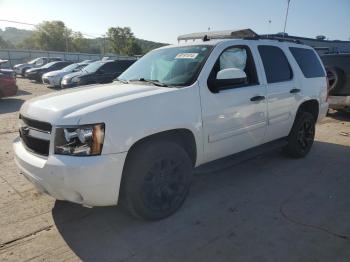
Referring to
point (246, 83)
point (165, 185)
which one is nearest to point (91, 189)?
point (165, 185)

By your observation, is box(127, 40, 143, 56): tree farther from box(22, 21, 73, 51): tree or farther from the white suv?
the white suv

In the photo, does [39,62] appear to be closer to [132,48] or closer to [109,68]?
[109,68]

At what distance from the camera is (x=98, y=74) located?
48.8 ft

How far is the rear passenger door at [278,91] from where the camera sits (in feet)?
15.3

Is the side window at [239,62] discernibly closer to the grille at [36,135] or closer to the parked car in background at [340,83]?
the grille at [36,135]

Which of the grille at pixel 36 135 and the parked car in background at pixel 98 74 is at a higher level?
the grille at pixel 36 135

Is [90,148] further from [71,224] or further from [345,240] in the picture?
[345,240]

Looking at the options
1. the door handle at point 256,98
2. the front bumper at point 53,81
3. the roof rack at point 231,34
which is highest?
the roof rack at point 231,34

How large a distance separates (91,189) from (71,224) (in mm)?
786

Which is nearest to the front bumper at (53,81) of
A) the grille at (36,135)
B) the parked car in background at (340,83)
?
the parked car in background at (340,83)

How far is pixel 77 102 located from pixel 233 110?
1.81m

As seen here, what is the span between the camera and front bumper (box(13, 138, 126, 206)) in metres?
2.92

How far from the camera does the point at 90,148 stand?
2.97m

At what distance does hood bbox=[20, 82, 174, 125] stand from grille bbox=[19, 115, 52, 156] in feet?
0.20
